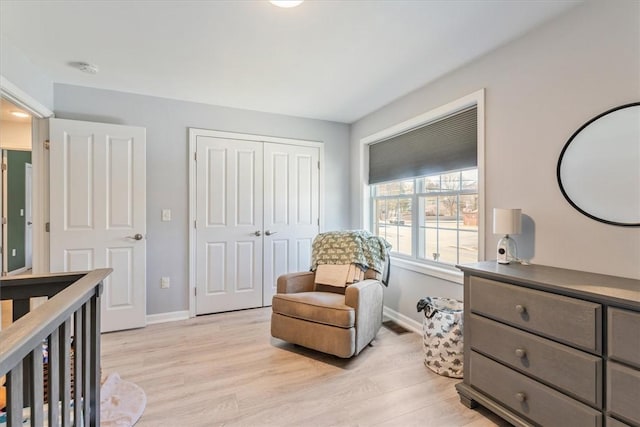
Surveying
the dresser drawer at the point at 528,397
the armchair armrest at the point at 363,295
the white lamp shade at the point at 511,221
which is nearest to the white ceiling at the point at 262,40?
the white lamp shade at the point at 511,221

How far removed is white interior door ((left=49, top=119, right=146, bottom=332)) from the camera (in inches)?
108

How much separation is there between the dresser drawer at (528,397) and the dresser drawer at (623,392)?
0.08 meters

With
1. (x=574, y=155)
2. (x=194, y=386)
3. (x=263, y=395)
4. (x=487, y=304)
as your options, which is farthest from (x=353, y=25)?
(x=194, y=386)

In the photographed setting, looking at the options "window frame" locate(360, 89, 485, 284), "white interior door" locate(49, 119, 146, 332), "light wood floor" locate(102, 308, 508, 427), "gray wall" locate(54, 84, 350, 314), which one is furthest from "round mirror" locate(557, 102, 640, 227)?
"white interior door" locate(49, 119, 146, 332)

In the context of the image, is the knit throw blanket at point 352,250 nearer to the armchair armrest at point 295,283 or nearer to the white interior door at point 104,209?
the armchair armrest at point 295,283

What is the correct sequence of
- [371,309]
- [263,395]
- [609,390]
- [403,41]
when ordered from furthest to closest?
[371,309], [403,41], [263,395], [609,390]

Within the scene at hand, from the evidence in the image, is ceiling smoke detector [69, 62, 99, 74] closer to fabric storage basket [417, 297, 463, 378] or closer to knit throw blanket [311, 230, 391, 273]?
knit throw blanket [311, 230, 391, 273]

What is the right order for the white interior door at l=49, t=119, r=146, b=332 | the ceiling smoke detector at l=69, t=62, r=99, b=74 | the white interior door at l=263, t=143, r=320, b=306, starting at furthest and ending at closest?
the white interior door at l=263, t=143, r=320, b=306 → the white interior door at l=49, t=119, r=146, b=332 → the ceiling smoke detector at l=69, t=62, r=99, b=74

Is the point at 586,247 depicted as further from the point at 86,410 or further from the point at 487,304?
the point at 86,410

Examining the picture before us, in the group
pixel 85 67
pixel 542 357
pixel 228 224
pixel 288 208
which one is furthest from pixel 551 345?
pixel 85 67

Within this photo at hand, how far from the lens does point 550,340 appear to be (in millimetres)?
1433

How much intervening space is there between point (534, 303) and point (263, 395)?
163cm

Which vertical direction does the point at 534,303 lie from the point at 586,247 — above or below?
below

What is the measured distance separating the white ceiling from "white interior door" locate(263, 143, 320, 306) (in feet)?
3.06
